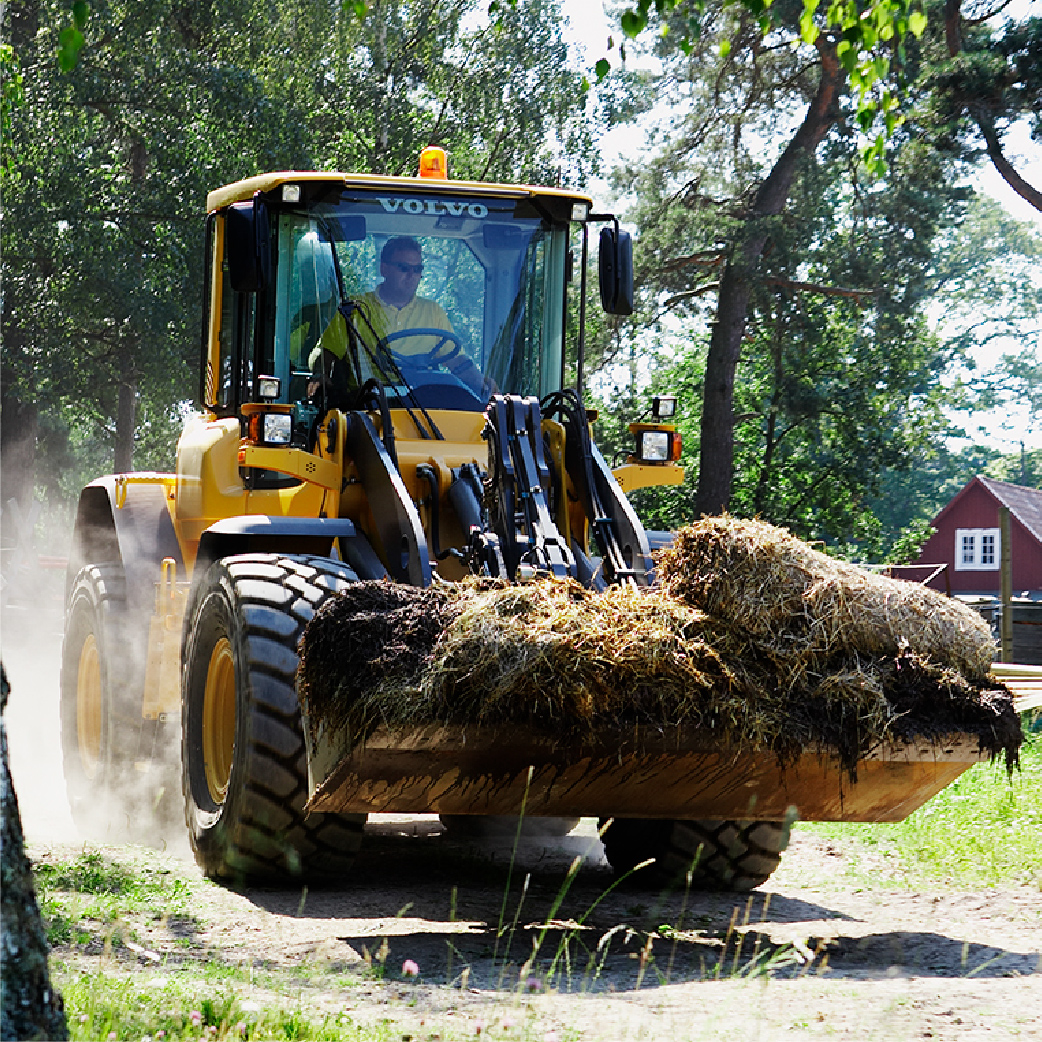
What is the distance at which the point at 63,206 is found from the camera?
2742cm

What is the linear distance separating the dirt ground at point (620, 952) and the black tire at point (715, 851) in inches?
4.2

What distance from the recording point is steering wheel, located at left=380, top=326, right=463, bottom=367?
7496mm

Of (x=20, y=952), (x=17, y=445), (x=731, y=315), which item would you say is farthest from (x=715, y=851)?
(x=17, y=445)

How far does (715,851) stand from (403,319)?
2.97 m

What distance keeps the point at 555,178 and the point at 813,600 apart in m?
28.1

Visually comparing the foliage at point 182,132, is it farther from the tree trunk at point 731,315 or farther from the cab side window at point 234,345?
the cab side window at point 234,345

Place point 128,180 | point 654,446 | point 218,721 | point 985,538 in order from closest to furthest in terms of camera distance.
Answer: point 218,721, point 654,446, point 128,180, point 985,538

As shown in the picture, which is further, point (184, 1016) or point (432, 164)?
point (432, 164)

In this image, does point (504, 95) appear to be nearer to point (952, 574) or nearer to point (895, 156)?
point (895, 156)

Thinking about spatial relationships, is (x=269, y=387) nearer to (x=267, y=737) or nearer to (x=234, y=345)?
(x=234, y=345)

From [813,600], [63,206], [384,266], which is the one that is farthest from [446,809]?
[63,206]

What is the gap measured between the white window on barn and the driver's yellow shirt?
49.7 metres

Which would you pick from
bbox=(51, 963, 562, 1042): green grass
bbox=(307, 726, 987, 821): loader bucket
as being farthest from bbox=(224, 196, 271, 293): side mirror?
bbox=(51, 963, 562, 1042): green grass

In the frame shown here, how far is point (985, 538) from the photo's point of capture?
54.8m
